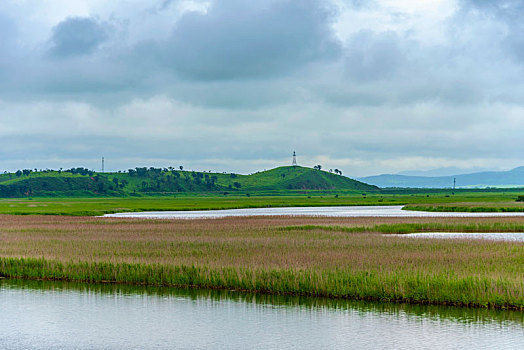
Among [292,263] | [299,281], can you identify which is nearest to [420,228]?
[292,263]

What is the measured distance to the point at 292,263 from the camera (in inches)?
Result: 1287

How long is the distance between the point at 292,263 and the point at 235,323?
31.2ft

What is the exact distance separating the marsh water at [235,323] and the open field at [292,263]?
A: 934 millimetres

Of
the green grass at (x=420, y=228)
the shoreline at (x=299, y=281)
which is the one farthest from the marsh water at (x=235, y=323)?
the green grass at (x=420, y=228)

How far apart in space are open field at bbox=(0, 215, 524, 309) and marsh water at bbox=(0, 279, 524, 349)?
3.06 ft

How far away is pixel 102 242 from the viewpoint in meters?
45.6

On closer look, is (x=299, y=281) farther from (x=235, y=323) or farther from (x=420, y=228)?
(x=420, y=228)

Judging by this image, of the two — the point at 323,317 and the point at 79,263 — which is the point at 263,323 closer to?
the point at 323,317

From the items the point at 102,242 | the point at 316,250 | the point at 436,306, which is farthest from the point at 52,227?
the point at 436,306

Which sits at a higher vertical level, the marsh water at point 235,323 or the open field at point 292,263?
the open field at point 292,263

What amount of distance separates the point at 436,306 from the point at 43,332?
14.3 m

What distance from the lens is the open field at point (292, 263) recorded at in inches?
1050

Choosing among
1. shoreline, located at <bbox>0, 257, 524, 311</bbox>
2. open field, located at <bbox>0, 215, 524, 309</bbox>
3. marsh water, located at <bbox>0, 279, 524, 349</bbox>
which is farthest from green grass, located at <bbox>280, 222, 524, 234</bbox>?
marsh water, located at <bbox>0, 279, 524, 349</bbox>

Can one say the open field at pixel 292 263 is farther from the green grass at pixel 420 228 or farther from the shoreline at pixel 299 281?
the green grass at pixel 420 228
